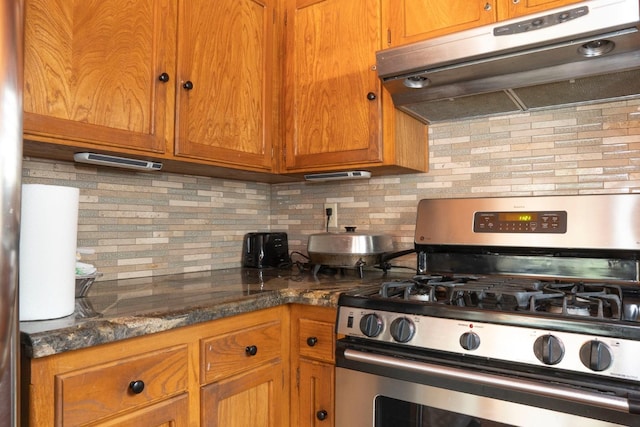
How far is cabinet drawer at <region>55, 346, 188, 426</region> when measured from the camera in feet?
3.14

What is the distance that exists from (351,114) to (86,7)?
95cm

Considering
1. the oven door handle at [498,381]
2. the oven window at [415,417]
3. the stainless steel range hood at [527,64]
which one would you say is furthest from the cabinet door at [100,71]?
the oven window at [415,417]

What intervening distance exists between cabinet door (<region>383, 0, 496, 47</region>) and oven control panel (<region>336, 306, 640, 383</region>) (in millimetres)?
977

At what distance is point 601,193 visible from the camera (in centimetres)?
158

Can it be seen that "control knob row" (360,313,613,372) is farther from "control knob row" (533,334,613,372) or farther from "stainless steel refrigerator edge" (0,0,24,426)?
"stainless steel refrigerator edge" (0,0,24,426)

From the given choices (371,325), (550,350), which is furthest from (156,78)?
(550,350)

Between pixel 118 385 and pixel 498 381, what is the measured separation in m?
0.87

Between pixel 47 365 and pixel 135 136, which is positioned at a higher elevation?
pixel 135 136

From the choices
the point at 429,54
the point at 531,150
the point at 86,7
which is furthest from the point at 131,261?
the point at 531,150

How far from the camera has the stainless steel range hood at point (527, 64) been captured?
121 centimetres

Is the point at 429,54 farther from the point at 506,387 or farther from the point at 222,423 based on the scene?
the point at 222,423

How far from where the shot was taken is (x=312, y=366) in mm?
1473

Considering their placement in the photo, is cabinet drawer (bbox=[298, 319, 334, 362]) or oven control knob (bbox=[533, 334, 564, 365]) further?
cabinet drawer (bbox=[298, 319, 334, 362])

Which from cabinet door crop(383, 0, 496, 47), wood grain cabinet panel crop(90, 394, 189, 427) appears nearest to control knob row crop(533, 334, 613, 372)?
wood grain cabinet panel crop(90, 394, 189, 427)
